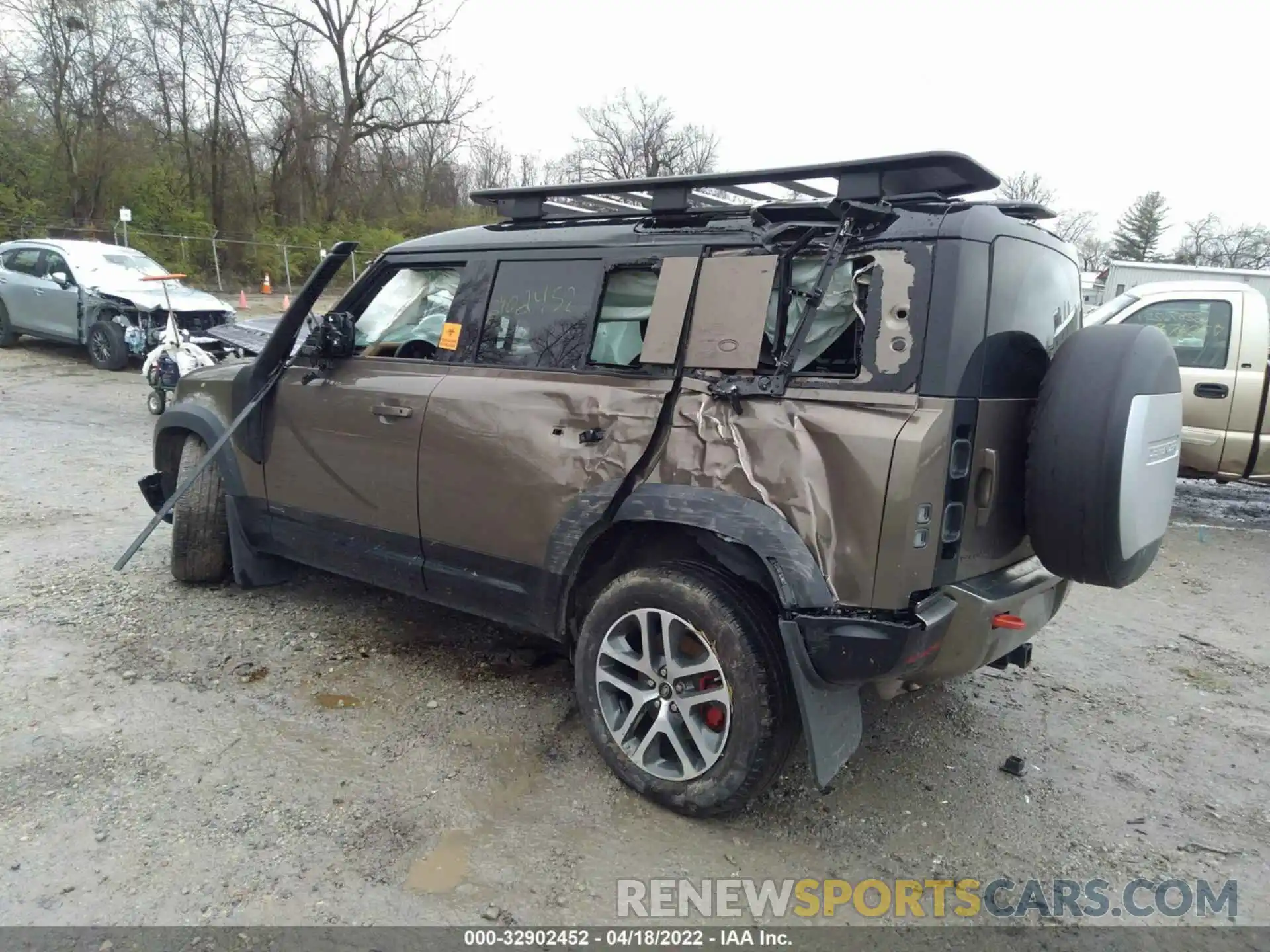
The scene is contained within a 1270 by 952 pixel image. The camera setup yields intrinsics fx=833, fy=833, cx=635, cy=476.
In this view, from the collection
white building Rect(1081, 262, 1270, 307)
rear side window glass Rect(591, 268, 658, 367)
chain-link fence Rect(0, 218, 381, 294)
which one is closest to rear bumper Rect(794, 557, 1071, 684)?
rear side window glass Rect(591, 268, 658, 367)

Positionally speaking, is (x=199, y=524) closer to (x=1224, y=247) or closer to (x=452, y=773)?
(x=452, y=773)

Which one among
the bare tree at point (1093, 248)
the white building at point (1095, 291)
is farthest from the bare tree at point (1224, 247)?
the white building at point (1095, 291)

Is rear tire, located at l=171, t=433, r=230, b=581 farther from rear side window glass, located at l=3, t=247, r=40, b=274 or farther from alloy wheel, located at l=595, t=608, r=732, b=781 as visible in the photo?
rear side window glass, located at l=3, t=247, r=40, b=274

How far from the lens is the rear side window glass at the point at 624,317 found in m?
3.09

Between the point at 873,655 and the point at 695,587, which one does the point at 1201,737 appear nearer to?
the point at 873,655

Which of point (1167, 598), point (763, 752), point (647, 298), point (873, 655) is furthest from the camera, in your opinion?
point (1167, 598)

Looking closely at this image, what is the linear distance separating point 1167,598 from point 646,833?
4.19m

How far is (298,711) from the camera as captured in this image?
3475 mm

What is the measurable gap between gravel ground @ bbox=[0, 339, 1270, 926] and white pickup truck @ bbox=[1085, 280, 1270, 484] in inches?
105

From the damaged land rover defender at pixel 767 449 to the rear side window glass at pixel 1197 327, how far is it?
5003 mm

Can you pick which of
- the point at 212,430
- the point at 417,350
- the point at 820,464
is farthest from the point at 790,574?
the point at 212,430

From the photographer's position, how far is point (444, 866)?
2.58m

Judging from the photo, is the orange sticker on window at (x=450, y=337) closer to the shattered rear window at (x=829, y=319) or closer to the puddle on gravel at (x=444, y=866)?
the shattered rear window at (x=829, y=319)

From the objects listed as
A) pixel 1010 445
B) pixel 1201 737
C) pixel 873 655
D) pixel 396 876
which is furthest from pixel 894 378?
pixel 1201 737
